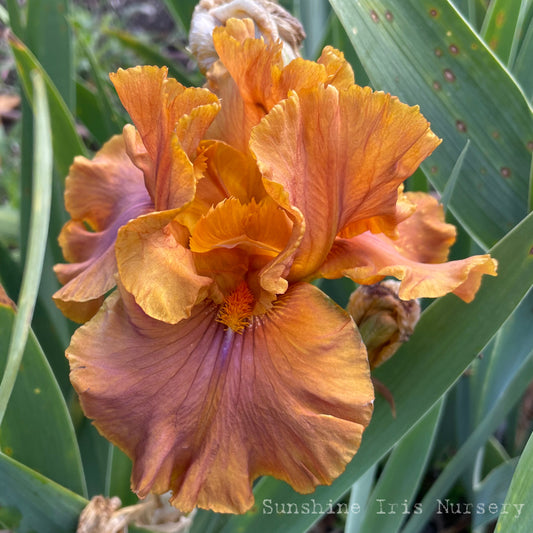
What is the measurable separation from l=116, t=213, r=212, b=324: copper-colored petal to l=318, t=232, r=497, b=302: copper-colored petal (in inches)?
7.6

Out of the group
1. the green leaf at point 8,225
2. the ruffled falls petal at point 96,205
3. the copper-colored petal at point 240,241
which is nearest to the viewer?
the copper-colored petal at point 240,241

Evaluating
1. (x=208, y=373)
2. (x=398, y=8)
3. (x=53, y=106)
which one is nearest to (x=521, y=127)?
(x=398, y=8)

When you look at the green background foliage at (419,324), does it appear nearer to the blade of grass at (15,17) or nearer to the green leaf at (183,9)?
the blade of grass at (15,17)

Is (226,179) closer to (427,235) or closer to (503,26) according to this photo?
(427,235)

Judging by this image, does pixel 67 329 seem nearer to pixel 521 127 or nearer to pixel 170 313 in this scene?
pixel 170 313

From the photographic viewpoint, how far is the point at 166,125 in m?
0.67

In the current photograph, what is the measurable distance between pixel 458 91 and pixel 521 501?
57cm

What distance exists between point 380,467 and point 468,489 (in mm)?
274

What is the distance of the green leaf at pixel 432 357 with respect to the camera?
0.73 metres

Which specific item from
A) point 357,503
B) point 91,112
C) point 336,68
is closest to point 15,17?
point 91,112

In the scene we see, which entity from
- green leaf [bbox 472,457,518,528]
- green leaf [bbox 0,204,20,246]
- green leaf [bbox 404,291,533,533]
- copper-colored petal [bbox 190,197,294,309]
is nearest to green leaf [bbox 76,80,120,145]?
green leaf [bbox 0,204,20,246]

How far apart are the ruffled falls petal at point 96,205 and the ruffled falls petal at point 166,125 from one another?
13 cm

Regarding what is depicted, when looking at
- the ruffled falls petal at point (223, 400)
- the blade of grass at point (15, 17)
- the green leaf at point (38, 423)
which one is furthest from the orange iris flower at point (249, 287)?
the blade of grass at point (15, 17)

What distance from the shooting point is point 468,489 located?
4.02 ft
